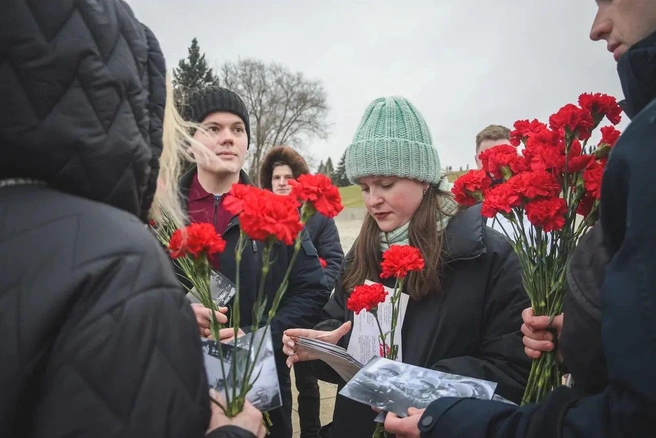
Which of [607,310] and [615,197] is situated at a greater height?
[615,197]

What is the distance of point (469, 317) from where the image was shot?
194cm

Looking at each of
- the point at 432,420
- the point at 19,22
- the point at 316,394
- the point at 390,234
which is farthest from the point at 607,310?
the point at 316,394

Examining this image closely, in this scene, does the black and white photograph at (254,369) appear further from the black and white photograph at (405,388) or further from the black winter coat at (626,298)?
the black winter coat at (626,298)

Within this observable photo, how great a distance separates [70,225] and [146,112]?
268mm

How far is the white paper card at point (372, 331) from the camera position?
196 centimetres

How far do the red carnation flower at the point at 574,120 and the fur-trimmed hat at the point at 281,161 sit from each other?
347 centimetres

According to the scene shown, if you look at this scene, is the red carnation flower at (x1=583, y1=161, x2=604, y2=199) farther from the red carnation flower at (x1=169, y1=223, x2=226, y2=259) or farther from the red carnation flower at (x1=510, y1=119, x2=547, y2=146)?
the red carnation flower at (x1=169, y1=223, x2=226, y2=259)

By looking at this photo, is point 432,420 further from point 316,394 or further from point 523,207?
point 316,394

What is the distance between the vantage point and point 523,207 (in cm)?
151

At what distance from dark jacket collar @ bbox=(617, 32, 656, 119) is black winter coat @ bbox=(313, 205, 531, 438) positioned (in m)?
0.95

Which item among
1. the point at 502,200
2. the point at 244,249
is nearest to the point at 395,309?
the point at 502,200

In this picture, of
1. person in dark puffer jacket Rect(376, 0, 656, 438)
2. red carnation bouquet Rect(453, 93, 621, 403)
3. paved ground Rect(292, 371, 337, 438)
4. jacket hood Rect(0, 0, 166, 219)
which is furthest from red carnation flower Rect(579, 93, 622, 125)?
paved ground Rect(292, 371, 337, 438)

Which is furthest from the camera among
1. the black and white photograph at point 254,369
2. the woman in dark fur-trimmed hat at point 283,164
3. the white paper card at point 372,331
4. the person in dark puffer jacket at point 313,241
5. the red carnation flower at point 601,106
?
the woman in dark fur-trimmed hat at point 283,164

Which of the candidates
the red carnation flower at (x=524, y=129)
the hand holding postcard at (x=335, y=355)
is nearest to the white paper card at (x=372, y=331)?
the hand holding postcard at (x=335, y=355)
